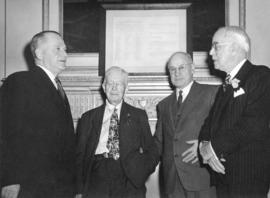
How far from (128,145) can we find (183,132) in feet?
1.55

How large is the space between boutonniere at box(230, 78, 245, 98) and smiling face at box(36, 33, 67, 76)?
138 cm

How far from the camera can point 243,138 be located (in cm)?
251

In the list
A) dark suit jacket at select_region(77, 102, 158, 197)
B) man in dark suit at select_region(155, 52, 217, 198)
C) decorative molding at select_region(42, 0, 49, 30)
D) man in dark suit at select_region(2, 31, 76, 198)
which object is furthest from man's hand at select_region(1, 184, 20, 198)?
decorative molding at select_region(42, 0, 49, 30)

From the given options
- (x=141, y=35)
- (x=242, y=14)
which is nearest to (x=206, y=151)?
(x=141, y=35)

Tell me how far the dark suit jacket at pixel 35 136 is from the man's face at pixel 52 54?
0.14 metres

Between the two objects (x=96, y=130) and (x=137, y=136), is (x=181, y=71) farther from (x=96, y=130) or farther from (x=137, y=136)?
(x=96, y=130)

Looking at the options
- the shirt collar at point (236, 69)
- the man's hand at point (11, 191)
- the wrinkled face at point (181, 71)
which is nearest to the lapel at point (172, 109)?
the wrinkled face at point (181, 71)

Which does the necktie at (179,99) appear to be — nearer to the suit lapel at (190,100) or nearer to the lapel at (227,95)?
the suit lapel at (190,100)

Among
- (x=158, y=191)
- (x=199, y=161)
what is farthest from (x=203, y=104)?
(x=158, y=191)

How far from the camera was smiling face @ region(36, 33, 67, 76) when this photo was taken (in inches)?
121

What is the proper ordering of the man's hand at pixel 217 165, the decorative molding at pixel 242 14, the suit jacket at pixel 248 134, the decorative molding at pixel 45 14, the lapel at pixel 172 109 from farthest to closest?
the decorative molding at pixel 45 14, the decorative molding at pixel 242 14, the lapel at pixel 172 109, the man's hand at pixel 217 165, the suit jacket at pixel 248 134


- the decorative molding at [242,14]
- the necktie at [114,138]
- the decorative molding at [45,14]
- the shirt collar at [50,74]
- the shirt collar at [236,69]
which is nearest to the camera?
the shirt collar at [236,69]

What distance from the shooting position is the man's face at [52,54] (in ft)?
10.1

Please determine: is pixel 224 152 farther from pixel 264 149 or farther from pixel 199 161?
pixel 199 161
